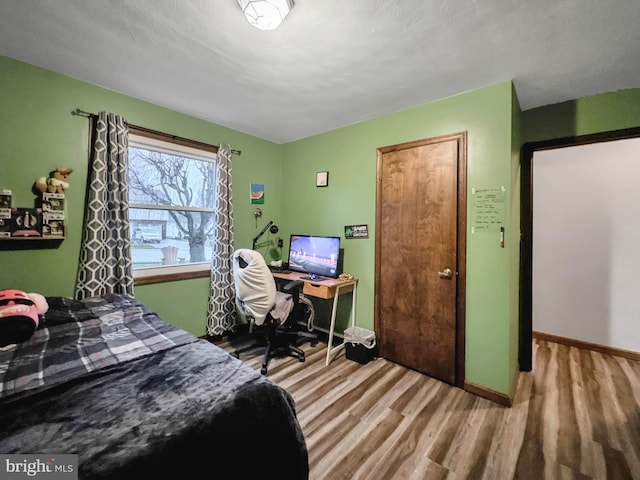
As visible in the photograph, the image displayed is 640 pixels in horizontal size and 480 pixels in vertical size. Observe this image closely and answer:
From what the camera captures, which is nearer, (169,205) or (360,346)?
(360,346)

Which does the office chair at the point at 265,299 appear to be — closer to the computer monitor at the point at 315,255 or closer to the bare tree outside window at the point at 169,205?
the computer monitor at the point at 315,255

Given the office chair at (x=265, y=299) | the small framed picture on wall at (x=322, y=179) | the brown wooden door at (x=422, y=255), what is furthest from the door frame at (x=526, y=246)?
the office chair at (x=265, y=299)

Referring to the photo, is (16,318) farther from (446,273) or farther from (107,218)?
(446,273)

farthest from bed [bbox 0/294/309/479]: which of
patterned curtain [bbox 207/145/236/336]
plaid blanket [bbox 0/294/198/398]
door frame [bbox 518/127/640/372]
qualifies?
door frame [bbox 518/127/640/372]

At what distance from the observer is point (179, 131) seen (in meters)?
2.67

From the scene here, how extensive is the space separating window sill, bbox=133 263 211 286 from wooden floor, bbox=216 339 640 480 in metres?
1.14

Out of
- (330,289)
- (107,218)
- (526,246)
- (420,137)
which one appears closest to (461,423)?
(330,289)

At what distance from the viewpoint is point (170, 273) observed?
8.82 ft

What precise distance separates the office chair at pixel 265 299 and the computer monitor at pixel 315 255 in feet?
1.31

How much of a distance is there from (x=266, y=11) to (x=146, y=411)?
1774mm

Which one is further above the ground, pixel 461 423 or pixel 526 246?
pixel 526 246

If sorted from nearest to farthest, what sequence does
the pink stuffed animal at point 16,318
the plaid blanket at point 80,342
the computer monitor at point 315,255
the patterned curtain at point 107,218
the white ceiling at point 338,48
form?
the plaid blanket at point 80,342 → the pink stuffed animal at point 16,318 → the white ceiling at point 338,48 → the patterned curtain at point 107,218 → the computer monitor at point 315,255

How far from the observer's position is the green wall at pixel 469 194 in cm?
197
